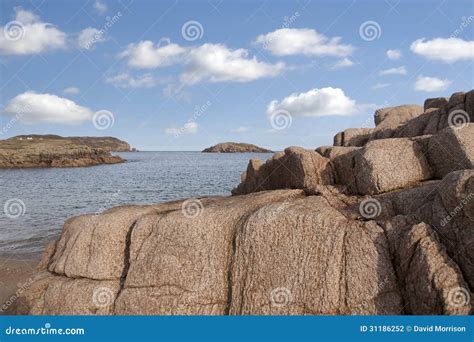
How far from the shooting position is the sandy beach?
60.3 ft

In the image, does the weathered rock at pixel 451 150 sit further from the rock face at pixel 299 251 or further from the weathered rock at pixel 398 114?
the weathered rock at pixel 398 114

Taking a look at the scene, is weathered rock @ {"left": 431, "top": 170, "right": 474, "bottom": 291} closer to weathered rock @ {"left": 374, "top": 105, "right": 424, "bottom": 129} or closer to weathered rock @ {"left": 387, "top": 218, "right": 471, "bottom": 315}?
weathered rock @ {"left": 387, "top": 218, "right": 471, "bottom": 315}

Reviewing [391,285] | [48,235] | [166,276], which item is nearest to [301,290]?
[391,285]

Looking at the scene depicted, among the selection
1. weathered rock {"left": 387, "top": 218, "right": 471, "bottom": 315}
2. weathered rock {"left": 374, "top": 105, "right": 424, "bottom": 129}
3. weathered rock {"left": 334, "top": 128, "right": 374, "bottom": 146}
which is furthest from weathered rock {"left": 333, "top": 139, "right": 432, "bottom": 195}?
weathered rock {"left": 374, "top": 105, "right": 424, "bottom": 129}

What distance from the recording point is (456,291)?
9.98m

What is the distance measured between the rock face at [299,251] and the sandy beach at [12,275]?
369 cm

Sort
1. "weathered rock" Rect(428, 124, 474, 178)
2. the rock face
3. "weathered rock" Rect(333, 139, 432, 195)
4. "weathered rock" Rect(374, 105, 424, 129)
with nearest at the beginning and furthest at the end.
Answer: the rock face → "weathered rock" Rect(428, 124, 474, 178) → "weathered rock" Rect(333, 139, 432, 195) → "weathered rock" Rect(374, 105, 424, 129)

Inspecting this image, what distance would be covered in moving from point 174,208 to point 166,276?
371 centimetres

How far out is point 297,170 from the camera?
19.7 meters

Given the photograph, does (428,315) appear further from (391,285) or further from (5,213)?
(5,213)

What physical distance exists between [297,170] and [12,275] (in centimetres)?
1768

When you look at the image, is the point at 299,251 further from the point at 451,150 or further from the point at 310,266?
the point at 451,150

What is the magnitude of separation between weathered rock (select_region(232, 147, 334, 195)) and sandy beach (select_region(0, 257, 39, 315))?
46.8 ft

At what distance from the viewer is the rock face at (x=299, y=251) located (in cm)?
1118
